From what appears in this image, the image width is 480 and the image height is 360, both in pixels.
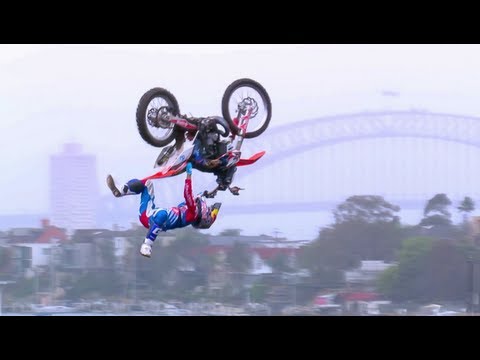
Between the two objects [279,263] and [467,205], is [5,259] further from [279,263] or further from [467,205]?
[467,205]

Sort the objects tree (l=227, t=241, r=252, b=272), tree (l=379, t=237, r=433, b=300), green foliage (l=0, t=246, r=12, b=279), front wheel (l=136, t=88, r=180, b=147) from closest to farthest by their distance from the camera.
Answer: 1. front wheel (l=136, t=88, r=180, b=147)
2. tree (l=227, t=241, r=252, b=272)
3. green foliage (l=0, t=246, r=12, b=279)
4. tree (l=379, t=237, r=433, b=300)

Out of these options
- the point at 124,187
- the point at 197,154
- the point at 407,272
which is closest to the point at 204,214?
the point at 197,154

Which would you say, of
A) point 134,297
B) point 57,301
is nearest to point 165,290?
point 134,297

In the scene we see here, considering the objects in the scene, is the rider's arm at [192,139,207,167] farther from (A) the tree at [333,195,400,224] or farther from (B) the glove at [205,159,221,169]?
(A) the tree at [333,195,400,224]

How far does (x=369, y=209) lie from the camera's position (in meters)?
13.5

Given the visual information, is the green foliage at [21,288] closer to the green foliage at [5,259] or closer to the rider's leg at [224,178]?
the green foliage at [5,259]

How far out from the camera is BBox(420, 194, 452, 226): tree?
13438mm

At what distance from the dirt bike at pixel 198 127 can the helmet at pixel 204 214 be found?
0.49 ft

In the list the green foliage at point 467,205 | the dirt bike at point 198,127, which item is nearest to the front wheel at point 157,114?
the dirt bike at point 198,127

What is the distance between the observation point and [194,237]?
12938 mm

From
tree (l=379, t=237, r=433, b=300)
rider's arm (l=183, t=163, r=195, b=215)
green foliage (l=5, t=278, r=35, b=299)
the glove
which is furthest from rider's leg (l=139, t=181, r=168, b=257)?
tree (l=379, t=237, r=433, b=300)

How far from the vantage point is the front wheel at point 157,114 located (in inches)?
429

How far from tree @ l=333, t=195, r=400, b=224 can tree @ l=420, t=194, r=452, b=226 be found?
38cm

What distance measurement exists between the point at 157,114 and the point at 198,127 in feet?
1.57
